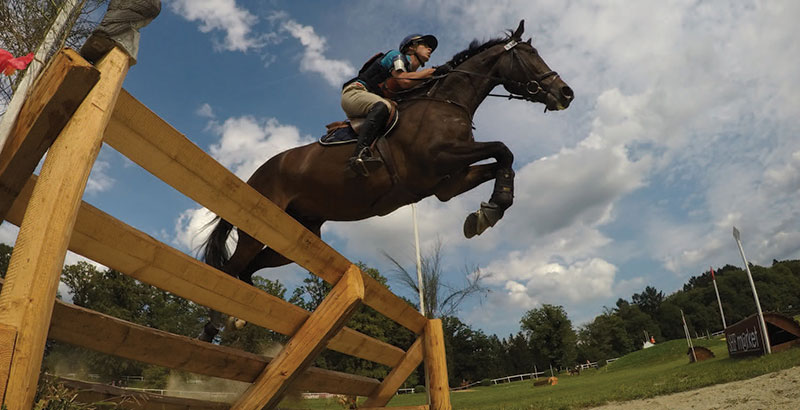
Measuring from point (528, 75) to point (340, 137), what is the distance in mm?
1706

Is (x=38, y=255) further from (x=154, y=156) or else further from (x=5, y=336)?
(x=154, y=156)

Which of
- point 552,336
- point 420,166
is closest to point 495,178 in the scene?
point 420,166

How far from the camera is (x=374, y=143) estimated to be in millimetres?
3471

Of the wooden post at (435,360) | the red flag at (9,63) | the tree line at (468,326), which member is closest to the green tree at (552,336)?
the tree line at (468,326)

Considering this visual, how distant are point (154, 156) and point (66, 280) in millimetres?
22882

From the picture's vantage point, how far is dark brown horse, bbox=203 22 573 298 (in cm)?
346

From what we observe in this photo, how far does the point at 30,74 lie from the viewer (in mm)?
1628

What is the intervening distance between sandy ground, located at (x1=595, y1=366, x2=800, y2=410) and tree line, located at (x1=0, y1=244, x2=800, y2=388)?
5.01 metres

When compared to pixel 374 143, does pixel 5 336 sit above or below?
below

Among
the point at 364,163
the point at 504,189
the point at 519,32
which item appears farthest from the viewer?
the point at 519,32

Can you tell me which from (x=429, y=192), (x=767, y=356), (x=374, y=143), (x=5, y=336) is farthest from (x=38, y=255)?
(x=767, y=356)

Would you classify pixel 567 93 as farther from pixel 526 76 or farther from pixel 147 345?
pixel 147 345

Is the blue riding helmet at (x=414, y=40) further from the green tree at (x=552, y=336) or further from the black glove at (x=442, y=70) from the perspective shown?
the green tree at (x=552, y=336)

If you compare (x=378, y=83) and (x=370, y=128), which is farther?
(x=378, y=83)
